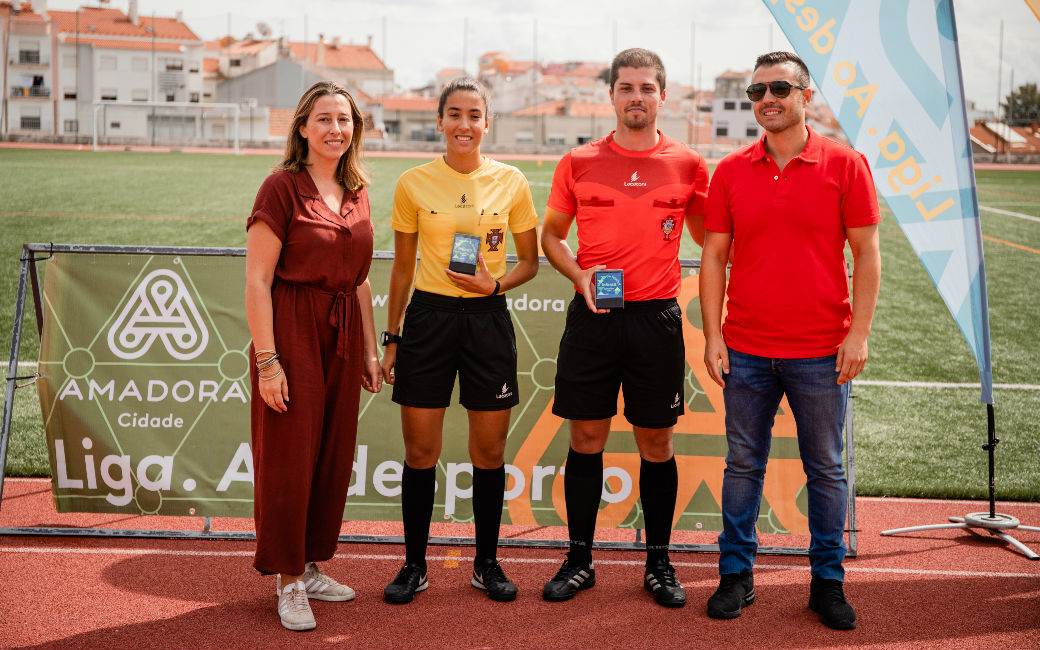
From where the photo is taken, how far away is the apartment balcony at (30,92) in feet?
153

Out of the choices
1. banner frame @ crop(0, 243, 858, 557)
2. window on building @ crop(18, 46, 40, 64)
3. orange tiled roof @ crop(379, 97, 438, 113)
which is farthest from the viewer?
orange tiled roof @ crop(379, 97, 438, 113)

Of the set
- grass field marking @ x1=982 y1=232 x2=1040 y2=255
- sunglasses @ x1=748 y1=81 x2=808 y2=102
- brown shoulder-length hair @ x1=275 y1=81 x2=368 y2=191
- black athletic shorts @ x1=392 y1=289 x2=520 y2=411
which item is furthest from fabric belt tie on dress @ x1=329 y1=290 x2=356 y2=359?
grass field marking @ x1=982 y1=232 x2=1040 y2=255

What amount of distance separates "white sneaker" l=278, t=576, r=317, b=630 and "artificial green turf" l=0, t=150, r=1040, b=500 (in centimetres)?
259

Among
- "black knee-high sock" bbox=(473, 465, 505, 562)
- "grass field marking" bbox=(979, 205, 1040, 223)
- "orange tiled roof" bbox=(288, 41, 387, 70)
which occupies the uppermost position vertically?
"orange tiled roof" bbox=(288, 41, 387, 70)

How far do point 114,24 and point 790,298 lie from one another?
2373 inches

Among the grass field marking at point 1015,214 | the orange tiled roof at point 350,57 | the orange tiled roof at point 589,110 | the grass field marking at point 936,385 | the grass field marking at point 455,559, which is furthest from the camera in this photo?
the orange tiled roof at point 350,57

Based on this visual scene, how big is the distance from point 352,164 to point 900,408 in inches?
210

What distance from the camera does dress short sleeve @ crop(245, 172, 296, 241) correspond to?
3.33m

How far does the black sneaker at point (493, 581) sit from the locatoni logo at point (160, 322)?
1.77m

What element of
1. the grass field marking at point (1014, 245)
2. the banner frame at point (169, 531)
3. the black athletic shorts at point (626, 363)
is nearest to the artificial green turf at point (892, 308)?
the grass field marking at point (1014, 245)

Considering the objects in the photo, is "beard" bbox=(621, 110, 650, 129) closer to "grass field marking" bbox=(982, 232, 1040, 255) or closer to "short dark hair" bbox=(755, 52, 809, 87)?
"short dark hair" bbox=(755, 52, 809, 87)

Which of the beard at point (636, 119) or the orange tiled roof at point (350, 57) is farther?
the orange tiled roof at point (350, 57)

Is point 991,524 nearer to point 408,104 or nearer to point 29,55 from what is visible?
point 408,104

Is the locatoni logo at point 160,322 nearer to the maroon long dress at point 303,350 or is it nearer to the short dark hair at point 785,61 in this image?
the maroon long dress at point 303,350
